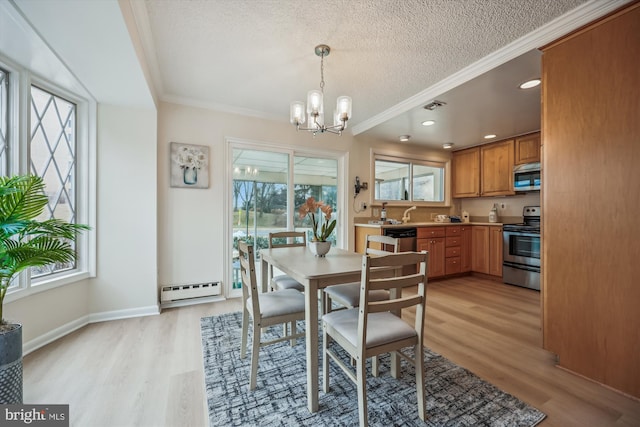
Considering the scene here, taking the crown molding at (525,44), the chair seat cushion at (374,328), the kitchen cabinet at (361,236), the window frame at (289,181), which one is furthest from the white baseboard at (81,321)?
the crown molding at (525,44)

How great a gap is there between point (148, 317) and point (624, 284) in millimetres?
3939

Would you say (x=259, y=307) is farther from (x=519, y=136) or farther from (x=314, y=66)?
(x=519, y=136)

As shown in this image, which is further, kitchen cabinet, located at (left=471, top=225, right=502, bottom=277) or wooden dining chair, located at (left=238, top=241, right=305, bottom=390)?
kitchen cabinet, located at (left=471, top=225, right=502, bottom=277)

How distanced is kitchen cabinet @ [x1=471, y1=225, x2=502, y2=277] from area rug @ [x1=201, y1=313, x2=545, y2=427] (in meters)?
2.98

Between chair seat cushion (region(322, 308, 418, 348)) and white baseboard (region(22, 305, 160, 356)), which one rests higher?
chair seat cushion (region(322, 308, 418, 348))

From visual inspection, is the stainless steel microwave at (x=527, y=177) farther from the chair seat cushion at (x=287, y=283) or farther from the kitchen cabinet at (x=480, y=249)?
the chair seat cushion at (x=287, y=283)

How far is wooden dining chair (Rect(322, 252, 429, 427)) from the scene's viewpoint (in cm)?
128

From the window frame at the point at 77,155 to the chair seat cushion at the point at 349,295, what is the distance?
2.13 meters

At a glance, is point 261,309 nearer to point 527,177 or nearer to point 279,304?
point 279,304

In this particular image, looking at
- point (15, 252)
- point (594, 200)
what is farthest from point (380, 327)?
point (15, 252)

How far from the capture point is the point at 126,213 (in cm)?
275

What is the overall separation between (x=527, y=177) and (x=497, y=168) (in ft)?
1.65

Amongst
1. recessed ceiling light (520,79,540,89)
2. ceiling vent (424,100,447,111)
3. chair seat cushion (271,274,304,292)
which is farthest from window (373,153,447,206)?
chair seat cushion (271,274,304,292)

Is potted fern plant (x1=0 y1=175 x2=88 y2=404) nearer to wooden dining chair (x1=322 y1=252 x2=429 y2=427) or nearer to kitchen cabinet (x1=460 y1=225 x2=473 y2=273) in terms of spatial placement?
wooden dining chair (x1=322 y1=252 x2=429 y2=427)
